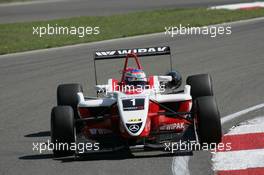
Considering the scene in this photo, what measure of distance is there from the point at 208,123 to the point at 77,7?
27355 millimetres

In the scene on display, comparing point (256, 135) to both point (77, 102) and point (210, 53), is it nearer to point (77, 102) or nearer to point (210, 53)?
point (77, 102)

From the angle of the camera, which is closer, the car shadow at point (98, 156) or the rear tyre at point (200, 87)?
the car shadow at point (98, 156)

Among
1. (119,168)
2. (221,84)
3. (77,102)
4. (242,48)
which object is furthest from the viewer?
(242,48)

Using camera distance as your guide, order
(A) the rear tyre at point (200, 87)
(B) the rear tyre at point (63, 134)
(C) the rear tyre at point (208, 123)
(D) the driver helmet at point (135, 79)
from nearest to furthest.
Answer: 1. (C) the rear tyre at point (208, 123)
2. (B) the rear tyre at point (63, 134)
3. (D) the driver helmet at point (135, 79)
4. (A) the rear tyre at point (200, 87)

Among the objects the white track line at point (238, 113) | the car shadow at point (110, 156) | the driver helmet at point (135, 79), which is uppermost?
the driver helmet at point (135, 79)

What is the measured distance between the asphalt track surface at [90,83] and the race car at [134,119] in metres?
0.29

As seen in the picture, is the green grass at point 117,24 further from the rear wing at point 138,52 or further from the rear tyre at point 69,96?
the rear tyre at point 69,96

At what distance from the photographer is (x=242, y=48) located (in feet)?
64.0

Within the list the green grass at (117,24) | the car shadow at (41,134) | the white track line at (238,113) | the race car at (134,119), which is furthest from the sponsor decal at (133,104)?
the green grass at (117,24)

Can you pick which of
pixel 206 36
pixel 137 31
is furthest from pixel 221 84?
pixel 137 31

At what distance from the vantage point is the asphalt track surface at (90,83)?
28.9ft

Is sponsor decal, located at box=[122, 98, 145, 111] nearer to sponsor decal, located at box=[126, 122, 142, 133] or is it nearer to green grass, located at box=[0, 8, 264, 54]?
sponsor decal, located at box=[126, 122, 142, 133]

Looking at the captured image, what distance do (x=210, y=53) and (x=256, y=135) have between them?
940 centimetres

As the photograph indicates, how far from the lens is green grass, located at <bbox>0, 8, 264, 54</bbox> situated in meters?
22.6
